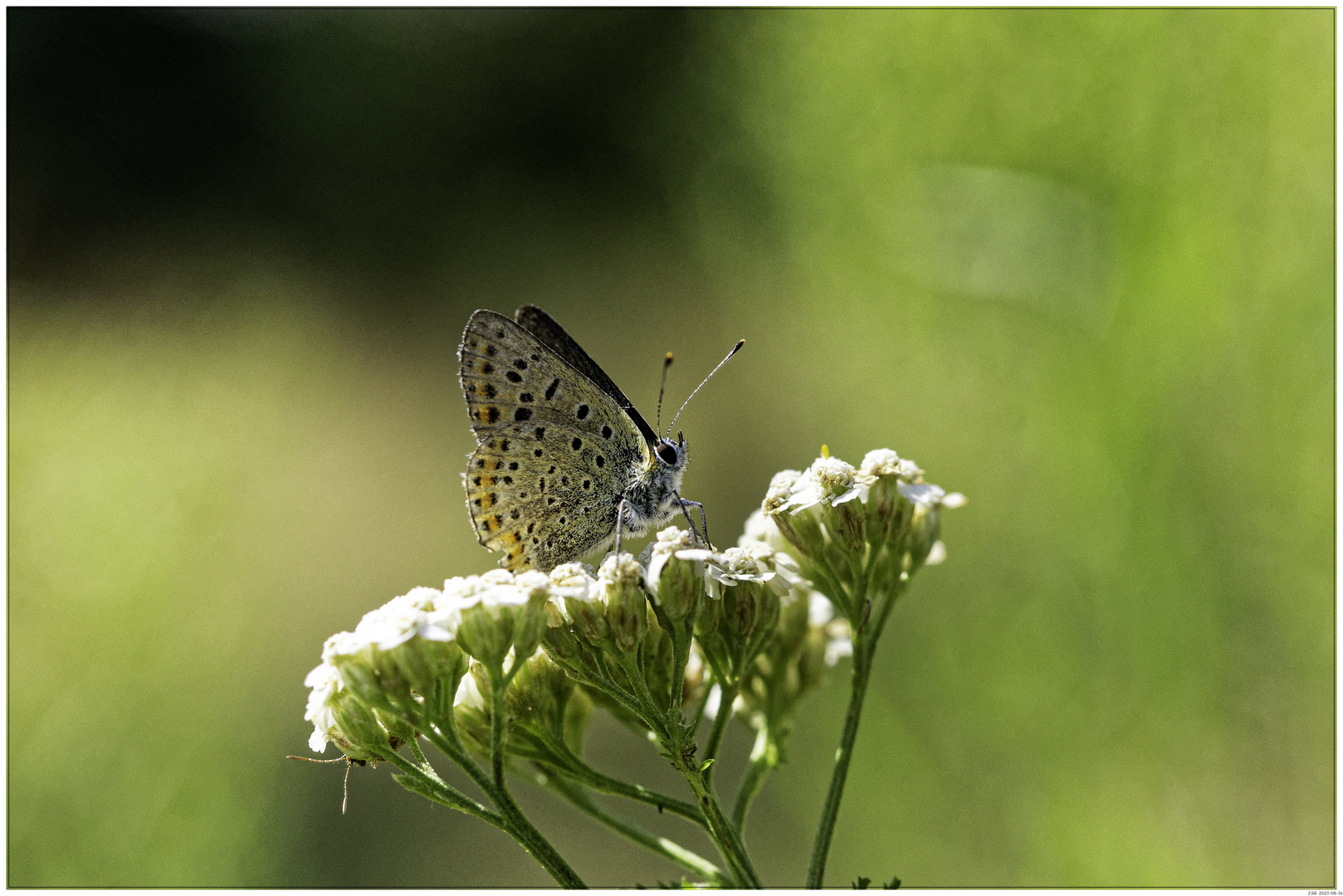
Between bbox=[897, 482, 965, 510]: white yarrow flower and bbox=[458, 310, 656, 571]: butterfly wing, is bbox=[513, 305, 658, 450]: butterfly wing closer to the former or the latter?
bbox=[458, 310, 656, 571]: butterfly wing

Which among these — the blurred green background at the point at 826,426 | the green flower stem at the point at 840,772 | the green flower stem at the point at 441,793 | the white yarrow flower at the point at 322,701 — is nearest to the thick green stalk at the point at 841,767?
the green flower stem at the point at 840,772

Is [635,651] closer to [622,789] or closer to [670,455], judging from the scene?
[622,789]

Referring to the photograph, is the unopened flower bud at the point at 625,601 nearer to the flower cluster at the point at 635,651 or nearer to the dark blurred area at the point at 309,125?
the flower cluster at the point at 635,651

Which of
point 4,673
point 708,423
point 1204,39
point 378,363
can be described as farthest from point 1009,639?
point 378,363

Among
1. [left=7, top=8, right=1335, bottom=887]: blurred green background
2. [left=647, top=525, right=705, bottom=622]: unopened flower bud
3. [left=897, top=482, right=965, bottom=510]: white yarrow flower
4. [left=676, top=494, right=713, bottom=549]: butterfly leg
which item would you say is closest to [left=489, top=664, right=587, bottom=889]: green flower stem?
[left=647, top=525, right=705, bottom=622]: unopened flower bud

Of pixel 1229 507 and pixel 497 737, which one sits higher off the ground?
pixel 1229 507

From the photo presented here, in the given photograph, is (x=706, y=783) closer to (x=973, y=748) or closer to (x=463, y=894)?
(x=463, y=894)
